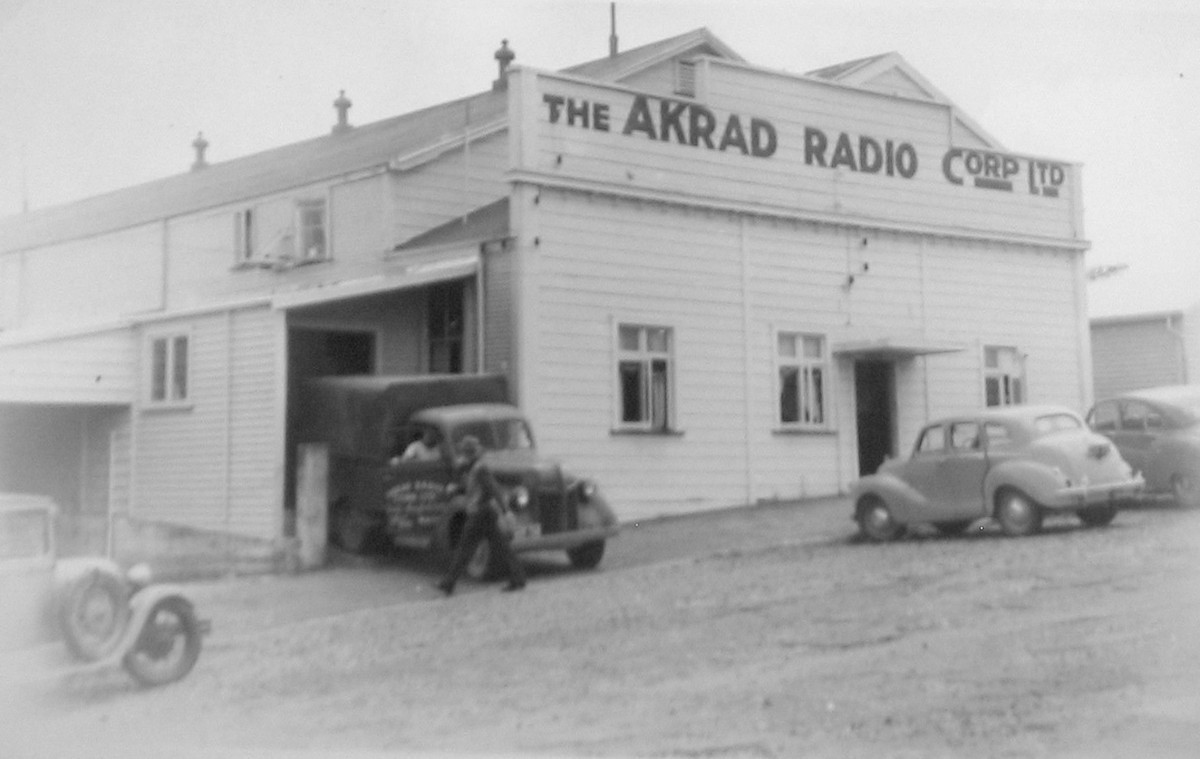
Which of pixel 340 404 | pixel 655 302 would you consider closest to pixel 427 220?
pixel 655 302

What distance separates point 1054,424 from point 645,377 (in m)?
3.37

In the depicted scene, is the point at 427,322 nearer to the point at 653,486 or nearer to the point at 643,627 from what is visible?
the point at 653,486

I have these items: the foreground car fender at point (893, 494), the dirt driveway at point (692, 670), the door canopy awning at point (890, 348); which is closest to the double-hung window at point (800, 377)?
the door canopy awning at point (890, 348)

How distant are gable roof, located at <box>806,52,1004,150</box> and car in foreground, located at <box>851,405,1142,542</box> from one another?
218cm

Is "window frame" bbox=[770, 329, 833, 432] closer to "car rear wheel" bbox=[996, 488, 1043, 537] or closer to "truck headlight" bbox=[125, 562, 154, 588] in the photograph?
"car rear wheel" bbox=[996, 488, 1043, 537]

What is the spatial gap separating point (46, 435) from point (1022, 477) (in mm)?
6939

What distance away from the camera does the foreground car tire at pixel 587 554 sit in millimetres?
9820

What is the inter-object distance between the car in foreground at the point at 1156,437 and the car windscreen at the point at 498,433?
4.33 metres

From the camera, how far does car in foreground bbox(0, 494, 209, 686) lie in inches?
230

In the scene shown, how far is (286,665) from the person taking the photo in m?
6.36

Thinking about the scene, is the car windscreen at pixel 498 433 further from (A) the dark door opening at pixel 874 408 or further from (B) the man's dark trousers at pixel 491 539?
(A) the dark door opening at pixel 874 408

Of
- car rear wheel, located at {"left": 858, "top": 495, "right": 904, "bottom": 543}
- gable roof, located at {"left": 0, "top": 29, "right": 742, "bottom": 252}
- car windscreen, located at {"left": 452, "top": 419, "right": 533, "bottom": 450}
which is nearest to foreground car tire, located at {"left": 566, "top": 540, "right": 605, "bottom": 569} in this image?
car windscreen, located at {"left": 452, "top": 419, "right": 533, "bottom": 450}


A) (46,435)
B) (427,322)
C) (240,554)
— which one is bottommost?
(240,554)

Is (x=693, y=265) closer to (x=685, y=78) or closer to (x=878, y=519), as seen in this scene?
(x=685, y=78)
